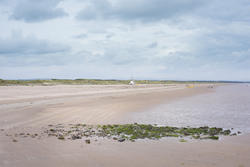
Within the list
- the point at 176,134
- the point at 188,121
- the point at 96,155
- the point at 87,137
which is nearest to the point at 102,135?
the point at 87,137

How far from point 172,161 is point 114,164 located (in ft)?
5.64

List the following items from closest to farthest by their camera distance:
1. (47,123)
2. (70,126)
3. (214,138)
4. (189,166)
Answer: (189,166) < (214,138) < (70,126) < (47,123)

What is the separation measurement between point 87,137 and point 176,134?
12.7 feet

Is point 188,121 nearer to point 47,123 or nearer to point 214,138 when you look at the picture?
point 214,138

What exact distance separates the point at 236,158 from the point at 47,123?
937 cm

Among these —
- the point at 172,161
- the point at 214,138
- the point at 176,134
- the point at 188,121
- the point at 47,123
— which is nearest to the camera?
the point at 172,161

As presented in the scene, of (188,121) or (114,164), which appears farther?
(188,121)

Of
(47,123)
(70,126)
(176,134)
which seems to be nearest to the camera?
(176,134)

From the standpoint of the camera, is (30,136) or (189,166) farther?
(30,136)

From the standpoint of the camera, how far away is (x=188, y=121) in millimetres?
13914

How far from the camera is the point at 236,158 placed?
7211 mm

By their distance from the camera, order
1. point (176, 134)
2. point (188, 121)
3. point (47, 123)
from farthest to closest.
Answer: point (188, 121)
point (47, 123)
point (176, 134)

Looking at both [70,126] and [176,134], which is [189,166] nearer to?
[176,134]

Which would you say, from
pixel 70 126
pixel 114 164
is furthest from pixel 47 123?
pixel 114 164
